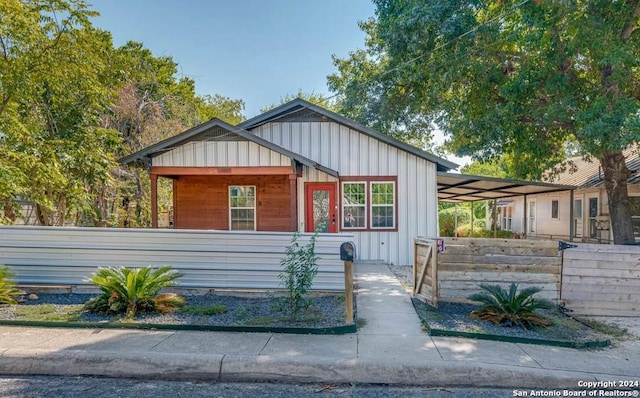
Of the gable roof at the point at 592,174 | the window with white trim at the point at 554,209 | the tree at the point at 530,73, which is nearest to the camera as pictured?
the tree at the point at 530,73

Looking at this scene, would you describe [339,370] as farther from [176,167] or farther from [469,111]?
[469,111]

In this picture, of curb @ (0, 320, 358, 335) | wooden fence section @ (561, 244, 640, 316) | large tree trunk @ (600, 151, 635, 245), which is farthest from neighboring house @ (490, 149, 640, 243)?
curb @ (0, 320, 358, 335)

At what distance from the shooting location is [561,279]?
6.48 metres

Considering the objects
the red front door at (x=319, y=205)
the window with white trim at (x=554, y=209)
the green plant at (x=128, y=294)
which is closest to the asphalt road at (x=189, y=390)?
the green plant at (x=128, y=294)

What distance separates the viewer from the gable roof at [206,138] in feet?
31.0

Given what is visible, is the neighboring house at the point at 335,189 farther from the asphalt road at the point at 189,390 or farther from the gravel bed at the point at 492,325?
the asphalt road at the point at 189,390

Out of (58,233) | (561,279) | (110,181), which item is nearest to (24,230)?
(58,233)

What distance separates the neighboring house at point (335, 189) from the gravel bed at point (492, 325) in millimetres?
4881

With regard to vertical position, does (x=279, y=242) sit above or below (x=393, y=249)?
above

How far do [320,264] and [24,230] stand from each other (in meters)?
5.56

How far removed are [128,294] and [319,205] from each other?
22.0 feet

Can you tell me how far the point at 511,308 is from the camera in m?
5.56

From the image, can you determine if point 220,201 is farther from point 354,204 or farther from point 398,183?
point 398,183

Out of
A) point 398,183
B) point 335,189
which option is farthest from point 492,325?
point 335,189
